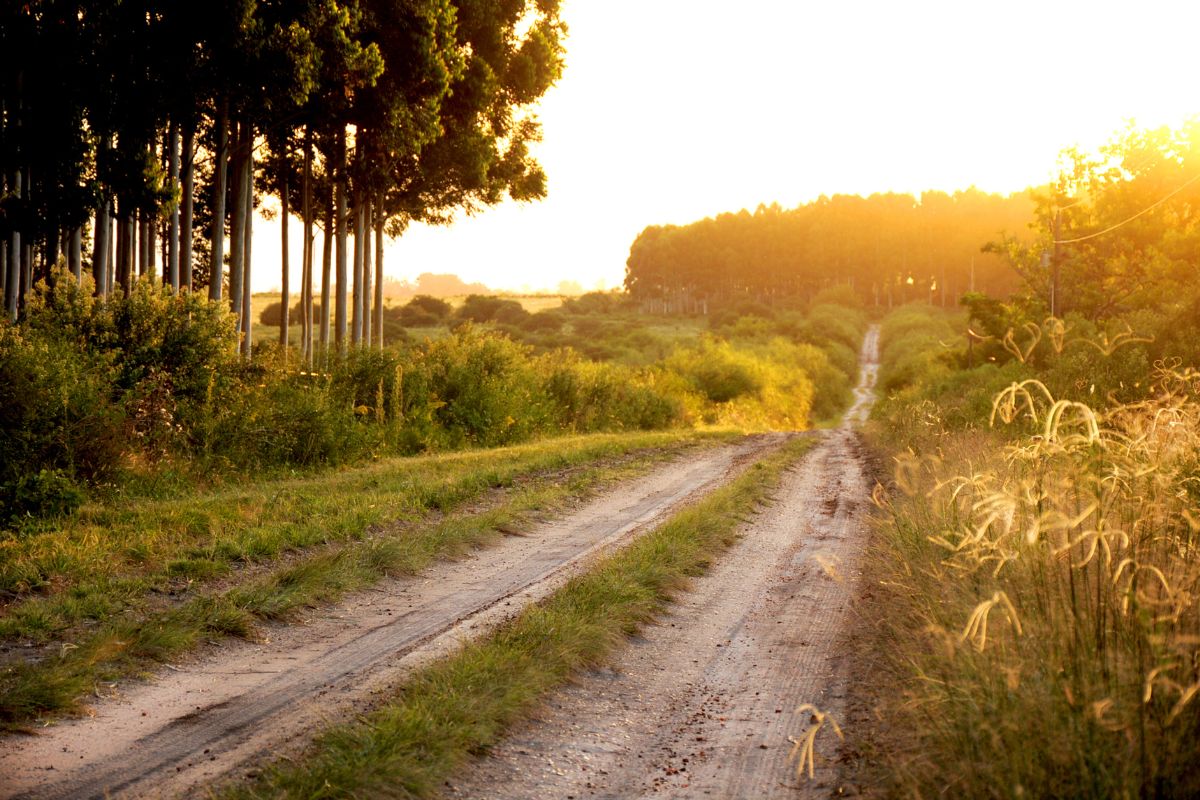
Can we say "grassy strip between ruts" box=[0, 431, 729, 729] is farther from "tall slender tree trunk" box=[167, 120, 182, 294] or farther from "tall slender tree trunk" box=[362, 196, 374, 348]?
"tall slender tree trunk" box=[362, 196, 374, 348]

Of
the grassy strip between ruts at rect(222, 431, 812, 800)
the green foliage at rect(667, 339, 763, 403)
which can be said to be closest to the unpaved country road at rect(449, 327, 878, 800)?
the grassy strip between ruts at rect(222, 431, 812, 800)

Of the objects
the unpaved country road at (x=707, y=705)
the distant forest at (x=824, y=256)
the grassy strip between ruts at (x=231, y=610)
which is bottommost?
the unpaved country road at (x=707, y=705)

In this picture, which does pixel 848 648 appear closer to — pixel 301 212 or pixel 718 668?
pixel 718 668

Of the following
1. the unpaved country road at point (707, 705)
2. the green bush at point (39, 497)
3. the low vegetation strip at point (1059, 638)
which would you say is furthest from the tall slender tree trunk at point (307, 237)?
the low vegetation strip at point (1059, 638)

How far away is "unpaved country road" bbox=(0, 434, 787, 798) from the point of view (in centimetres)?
457

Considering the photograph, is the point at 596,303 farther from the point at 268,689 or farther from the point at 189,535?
the point at 268,689

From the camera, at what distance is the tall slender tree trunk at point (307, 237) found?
26633mm

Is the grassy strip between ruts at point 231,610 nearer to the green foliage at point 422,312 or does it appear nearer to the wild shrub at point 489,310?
the green foliage at point 422,312

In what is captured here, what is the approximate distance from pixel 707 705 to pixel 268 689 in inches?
107

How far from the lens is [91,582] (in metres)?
7.87

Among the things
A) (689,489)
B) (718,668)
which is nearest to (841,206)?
(689,489)

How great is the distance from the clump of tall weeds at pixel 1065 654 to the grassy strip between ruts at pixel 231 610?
4643 millimetres

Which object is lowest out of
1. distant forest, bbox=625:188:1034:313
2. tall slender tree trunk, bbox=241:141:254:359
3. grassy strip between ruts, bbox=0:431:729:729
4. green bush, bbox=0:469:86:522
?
grassy strip between ruts, bbox=0:431:729:729

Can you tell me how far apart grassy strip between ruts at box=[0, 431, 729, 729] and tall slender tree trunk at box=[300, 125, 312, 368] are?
14.2 m
